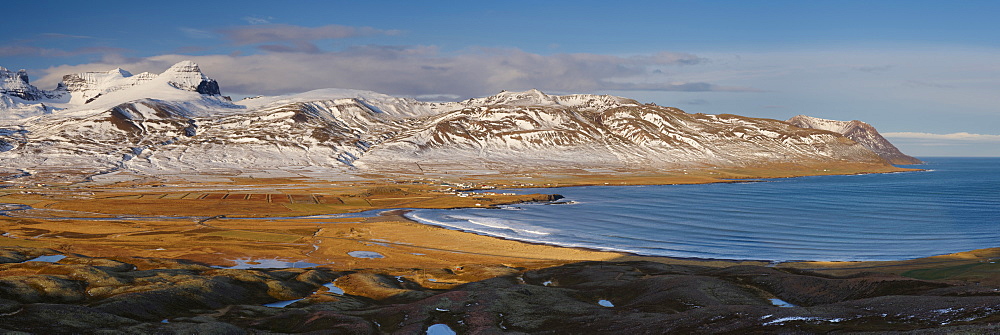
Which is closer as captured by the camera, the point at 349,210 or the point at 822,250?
the point at 822,250

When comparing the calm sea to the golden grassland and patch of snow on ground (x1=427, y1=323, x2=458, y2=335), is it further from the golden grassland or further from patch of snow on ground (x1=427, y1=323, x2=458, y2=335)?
patch of snow on ground (x1=427, y1=323, x2=458, y2=335)

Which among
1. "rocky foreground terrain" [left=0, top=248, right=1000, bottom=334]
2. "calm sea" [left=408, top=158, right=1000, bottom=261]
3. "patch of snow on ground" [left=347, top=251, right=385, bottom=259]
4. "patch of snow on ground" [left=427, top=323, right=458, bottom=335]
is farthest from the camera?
"calm sea" [left=408, top=158, right=1000, bottom=261]

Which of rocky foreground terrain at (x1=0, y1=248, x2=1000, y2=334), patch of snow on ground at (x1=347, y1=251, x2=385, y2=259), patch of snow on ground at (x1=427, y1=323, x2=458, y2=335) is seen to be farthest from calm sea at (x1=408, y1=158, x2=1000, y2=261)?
patch of snow on ground at (x1=427, y1=323, x2=458, y2=335)

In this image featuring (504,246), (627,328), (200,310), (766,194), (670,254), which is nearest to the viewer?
(627,328)

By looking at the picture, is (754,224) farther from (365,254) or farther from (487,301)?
(487,301)

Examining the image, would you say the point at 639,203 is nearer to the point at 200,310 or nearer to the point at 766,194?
the point at 766,194

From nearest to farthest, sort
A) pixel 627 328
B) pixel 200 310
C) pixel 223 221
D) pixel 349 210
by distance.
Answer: pixel 627 328 → pixel 200 310 → pixel 223 221 → pixel 349 210

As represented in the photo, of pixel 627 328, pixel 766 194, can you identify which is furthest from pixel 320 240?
pixel 766 194
